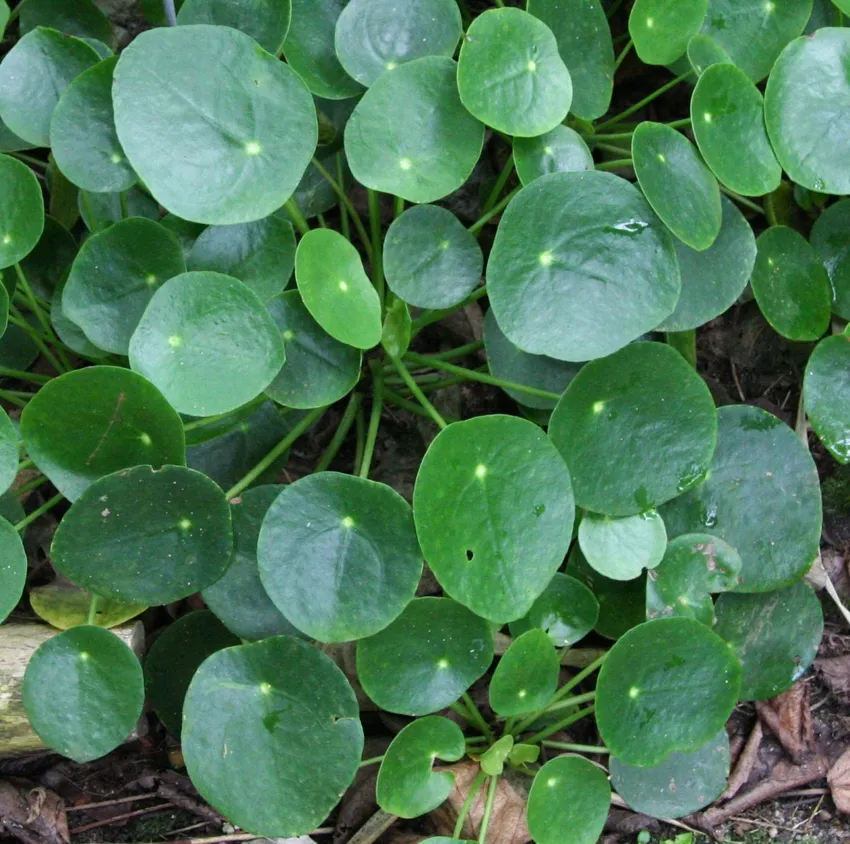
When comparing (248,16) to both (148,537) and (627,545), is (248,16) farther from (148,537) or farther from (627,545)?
(627,545)

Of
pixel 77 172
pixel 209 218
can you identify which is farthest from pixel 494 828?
pixel 77 172

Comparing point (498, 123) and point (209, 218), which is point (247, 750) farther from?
point (498, 123)

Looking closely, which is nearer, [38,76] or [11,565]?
[11,565]

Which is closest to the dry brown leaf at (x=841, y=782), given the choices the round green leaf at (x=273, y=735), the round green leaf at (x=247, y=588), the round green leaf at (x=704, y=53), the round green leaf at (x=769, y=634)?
the round green leaf at (x=769, y=634)

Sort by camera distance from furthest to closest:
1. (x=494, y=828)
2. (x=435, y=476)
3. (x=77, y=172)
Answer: (x=494, y=828), (x=77, y=172), (x=435, y=476)

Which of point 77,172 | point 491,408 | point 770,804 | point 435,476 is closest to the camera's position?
point 435,476

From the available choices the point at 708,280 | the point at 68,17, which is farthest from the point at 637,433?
the point at 68,17
